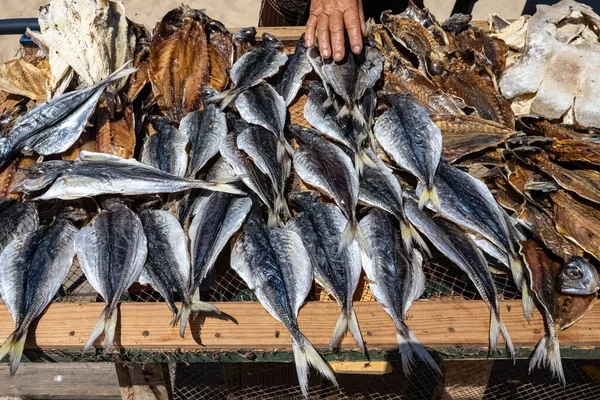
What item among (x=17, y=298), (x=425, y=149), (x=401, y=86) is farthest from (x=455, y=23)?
(x=17, y=298)

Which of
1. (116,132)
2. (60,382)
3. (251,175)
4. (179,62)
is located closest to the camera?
(251,175)

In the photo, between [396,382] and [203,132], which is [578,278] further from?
[203,132]

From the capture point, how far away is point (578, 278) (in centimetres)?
171

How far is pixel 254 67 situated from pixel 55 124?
1.00 m

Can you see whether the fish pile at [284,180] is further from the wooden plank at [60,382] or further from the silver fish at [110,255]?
the wooden plank at [60,382]

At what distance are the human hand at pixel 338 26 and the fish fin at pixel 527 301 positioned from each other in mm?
1391

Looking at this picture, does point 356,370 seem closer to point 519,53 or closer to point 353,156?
point 353,156

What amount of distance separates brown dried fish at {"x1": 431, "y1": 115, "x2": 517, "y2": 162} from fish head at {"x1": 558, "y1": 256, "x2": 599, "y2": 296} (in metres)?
0.63

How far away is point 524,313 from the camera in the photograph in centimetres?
171

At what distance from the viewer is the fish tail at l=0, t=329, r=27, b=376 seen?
1558 mm

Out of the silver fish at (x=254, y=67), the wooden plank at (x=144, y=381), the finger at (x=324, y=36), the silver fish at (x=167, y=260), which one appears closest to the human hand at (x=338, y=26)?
the finger at (x=324, y=36)

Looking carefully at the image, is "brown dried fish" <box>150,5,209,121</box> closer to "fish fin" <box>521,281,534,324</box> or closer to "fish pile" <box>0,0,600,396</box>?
"fish pile" <box>0,0,600,396</box>

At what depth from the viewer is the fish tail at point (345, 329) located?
1.62m

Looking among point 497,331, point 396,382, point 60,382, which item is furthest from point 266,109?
point 60,382
